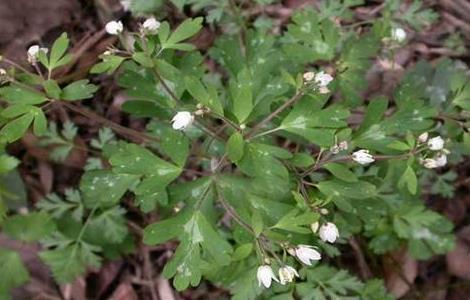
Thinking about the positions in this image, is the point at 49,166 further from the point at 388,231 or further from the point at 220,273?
the point at 388,231

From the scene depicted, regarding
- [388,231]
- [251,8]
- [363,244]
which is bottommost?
[363,244]

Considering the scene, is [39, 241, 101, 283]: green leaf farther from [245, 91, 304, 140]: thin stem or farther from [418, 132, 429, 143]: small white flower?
[418, 132, 429, 143]: small white flower

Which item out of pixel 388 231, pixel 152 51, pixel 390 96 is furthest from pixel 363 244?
pixel 152 51

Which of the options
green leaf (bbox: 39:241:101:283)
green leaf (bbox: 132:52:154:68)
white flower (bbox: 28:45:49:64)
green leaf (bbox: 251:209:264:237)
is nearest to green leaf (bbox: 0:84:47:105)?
white flower (bbox: 28:45:49:64)

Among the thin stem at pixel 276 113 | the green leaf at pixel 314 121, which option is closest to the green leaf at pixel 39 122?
the thin stem at pixel 276 113

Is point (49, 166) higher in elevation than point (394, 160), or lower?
lower

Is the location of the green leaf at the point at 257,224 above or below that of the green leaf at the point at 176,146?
below

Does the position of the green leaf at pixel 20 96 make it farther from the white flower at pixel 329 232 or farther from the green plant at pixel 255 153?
the white flower at pixel 329 232

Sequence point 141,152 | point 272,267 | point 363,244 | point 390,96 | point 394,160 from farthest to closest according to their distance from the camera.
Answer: point 390,96, point 363,244, point 394,160, point 141,152, point 272,267
